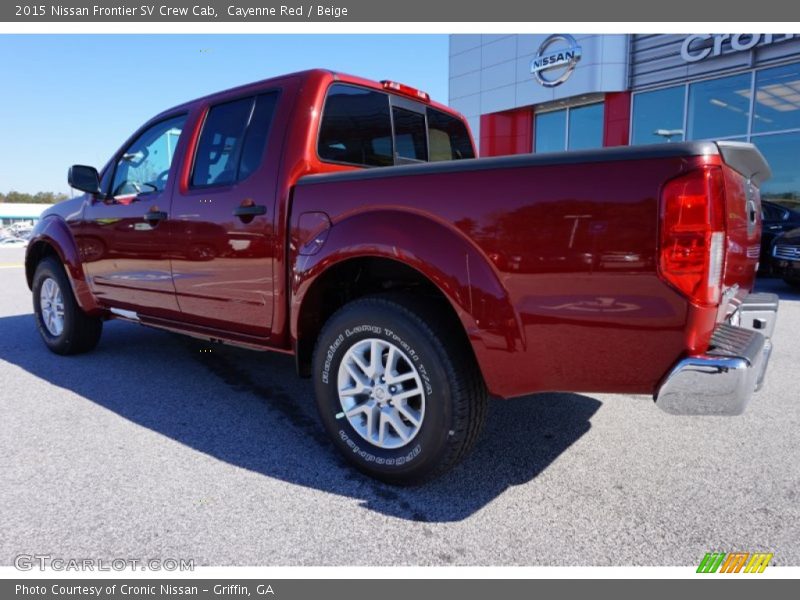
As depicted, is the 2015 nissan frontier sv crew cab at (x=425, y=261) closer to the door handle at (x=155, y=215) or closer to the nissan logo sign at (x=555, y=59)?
the door handle at (x=155, y=215)

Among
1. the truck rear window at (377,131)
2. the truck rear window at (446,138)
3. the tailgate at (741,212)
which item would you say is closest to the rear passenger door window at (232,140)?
the truck rear window at (377,131)

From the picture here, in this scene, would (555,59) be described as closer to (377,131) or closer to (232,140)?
(377,131)

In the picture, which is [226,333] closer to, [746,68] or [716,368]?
[716,368]

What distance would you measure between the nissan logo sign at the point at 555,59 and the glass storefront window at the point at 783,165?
490 centimetres

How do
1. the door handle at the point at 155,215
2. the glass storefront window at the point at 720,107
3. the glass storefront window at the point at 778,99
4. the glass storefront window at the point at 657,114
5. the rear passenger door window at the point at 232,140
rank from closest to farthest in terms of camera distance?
the rear passenger door window at the point at 232,140 → the door handle at the point at 155,215 → the glass storefront window at the point at 778,99 → the glass storefront window at the point at 720,107 → the glass storefront window at the point at 657,114

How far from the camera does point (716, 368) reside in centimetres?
186

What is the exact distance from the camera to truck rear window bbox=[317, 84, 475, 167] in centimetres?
321

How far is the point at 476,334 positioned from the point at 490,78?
1666 centimetres

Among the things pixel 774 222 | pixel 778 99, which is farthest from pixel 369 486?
pixel 778 99

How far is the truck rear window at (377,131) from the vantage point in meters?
3.21

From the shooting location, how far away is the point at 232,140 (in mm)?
3400

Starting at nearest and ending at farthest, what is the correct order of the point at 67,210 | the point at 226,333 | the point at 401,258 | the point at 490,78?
the point at 401,258
the point at 226,333
the point at 67,210
the point at 490,78

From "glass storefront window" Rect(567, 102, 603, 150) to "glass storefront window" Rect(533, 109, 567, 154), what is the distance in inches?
9.8

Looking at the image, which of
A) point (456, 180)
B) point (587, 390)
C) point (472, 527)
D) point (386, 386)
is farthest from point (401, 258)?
point (472, 527)
